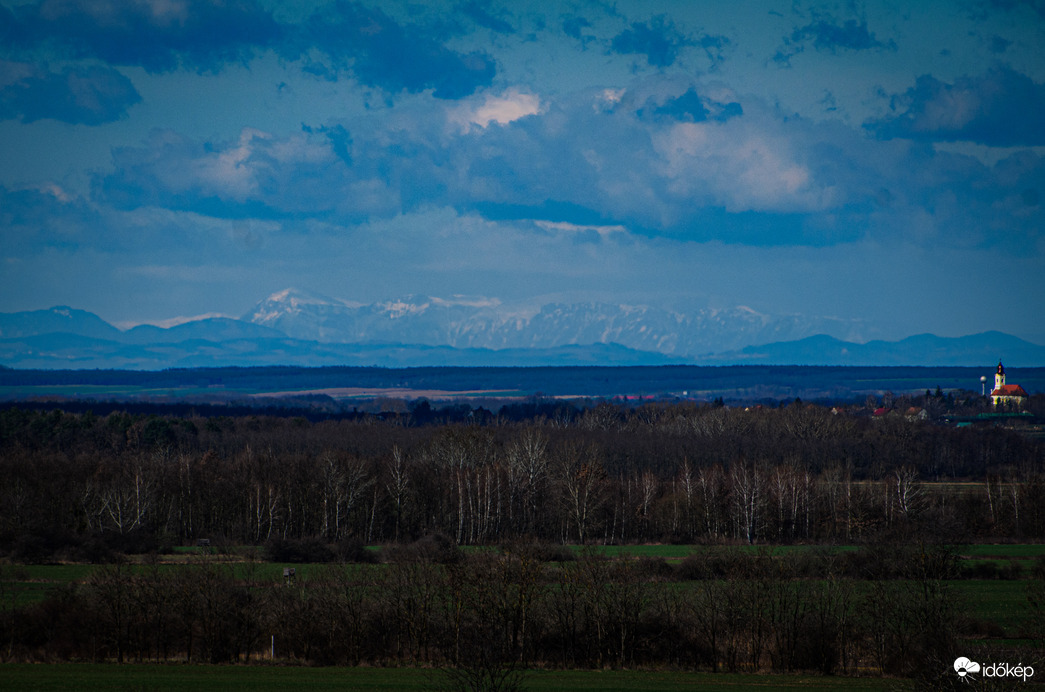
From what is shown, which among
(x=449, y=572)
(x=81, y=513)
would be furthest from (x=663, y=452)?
(x=449, y=572)

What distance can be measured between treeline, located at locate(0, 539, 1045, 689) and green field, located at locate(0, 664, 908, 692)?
2.58m

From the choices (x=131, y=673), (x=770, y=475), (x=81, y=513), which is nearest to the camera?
(x=131, y=673)

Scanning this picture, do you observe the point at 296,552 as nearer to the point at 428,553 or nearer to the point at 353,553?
the point at 353,553

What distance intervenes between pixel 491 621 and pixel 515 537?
124 ft

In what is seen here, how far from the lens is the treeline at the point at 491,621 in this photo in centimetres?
4409

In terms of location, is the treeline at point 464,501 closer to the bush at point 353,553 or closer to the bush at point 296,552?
the bush at point 296,552

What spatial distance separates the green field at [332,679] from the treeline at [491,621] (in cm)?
258

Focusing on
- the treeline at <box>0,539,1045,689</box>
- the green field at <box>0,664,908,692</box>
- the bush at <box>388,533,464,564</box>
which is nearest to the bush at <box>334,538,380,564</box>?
the bush at <box>388,533,464,564</box>

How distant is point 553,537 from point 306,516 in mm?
22815

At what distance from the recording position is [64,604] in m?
46.4

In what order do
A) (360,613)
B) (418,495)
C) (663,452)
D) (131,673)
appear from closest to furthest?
1. (131,673)
2. (360,613)
3. (418,495)
4. (663,452)

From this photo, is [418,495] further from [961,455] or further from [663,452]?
[961,455]

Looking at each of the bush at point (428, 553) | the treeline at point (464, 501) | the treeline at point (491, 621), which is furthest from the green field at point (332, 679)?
the treeline at point (464, 501)

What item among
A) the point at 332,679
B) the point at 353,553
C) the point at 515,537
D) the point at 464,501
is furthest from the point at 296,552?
the point at 332,679
